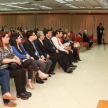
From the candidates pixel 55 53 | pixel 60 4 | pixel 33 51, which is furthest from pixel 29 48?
pixel 60 4

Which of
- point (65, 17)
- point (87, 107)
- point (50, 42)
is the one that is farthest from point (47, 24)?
point (87, 107)

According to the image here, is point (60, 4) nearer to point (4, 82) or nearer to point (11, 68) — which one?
point (11, 68)

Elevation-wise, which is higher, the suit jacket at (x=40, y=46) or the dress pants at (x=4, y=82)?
the suit jacket at (x=40, y=46)

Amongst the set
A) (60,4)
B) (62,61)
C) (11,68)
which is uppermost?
(60,4)

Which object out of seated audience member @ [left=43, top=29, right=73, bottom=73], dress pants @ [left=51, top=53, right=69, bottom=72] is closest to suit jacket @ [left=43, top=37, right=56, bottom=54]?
seated audience member @ [left=43, top=29, right=73, bottom=73]

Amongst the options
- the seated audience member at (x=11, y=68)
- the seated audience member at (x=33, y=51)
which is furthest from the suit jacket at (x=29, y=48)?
the seated audience member at (x=11, y=68)

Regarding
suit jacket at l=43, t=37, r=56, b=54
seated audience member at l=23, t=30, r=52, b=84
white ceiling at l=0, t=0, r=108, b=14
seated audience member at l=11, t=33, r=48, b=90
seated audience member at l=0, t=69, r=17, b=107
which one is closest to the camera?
seated audience member at l=0, t=69, r=17, b=107

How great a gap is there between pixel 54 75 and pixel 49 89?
1.15 metres

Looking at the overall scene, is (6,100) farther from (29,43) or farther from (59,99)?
(29,43)

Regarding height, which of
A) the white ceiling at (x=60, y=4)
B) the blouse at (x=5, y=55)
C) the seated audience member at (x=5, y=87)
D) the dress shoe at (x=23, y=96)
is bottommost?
the dress shoe at (x=23, y=96)

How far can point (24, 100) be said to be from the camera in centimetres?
299

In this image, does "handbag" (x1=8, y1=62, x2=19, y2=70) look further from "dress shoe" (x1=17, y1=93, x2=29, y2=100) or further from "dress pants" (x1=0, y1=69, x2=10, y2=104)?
"dress shoe" (x1=17, y1=93, x2=29, y2=100)

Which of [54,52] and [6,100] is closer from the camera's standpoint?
[6,100]

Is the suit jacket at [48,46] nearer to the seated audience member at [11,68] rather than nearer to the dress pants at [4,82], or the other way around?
the seated audience member at [11,68]
